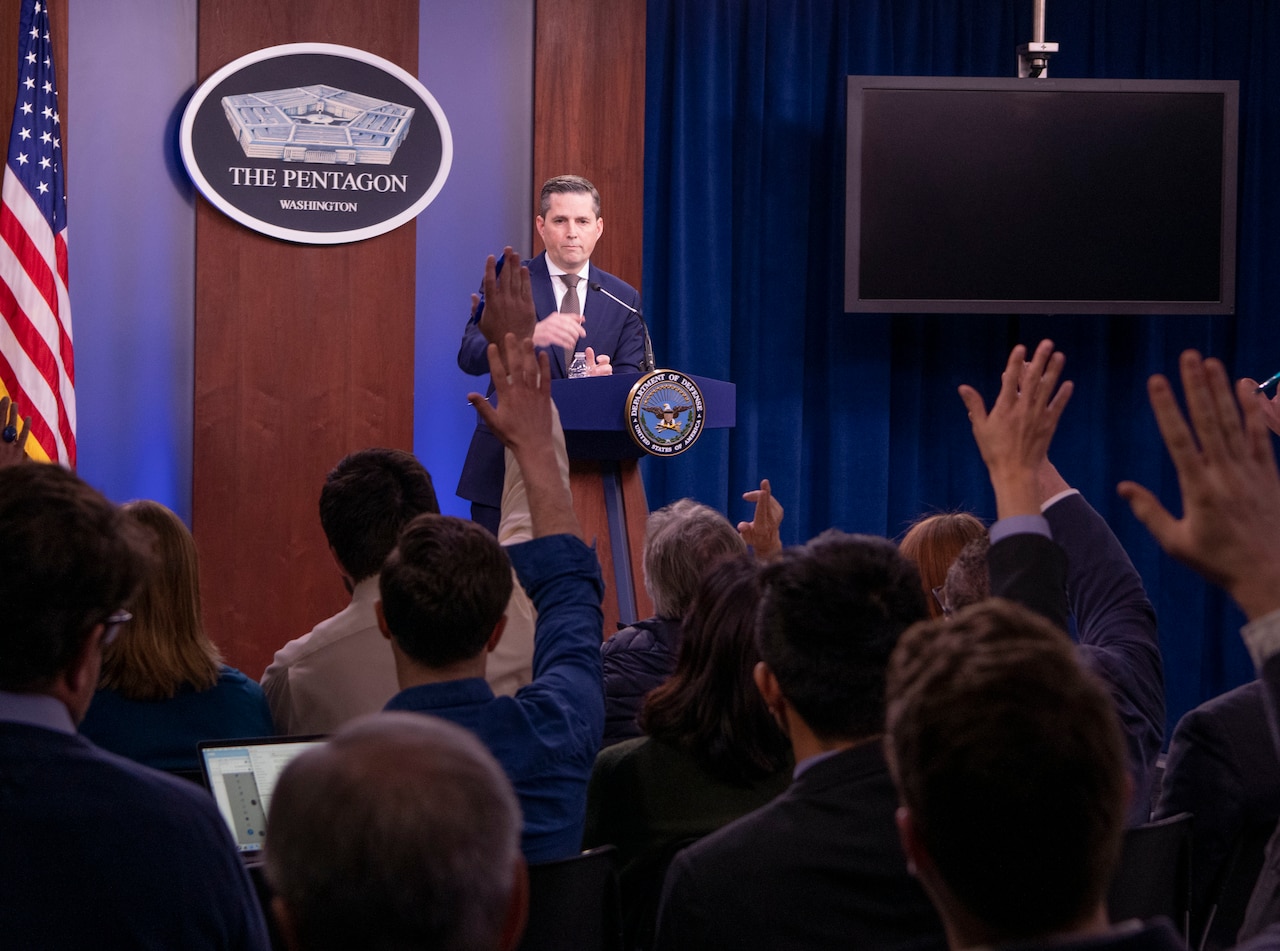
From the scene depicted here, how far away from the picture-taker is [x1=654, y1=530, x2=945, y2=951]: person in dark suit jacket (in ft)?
4.51

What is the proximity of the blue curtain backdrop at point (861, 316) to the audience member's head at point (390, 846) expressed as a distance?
507cm

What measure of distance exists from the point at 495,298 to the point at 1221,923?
1584mm

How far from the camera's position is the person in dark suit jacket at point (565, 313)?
4.55 metres

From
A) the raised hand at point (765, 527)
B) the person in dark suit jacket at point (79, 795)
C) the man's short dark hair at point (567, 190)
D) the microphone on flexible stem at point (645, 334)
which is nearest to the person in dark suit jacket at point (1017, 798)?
the person in dark suit jacket at point (79, 795)

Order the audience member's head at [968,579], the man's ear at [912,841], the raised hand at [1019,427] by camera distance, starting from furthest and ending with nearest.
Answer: the audience member's head at [968,579] → the raised hand at [1019,427] → the man's ear at [912,841]

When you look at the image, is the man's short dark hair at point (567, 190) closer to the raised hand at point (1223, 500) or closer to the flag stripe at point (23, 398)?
the flag stripe at point (23, 398)

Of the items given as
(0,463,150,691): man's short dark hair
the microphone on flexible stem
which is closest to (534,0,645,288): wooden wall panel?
the microphone on flexible stem

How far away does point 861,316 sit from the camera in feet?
20.4

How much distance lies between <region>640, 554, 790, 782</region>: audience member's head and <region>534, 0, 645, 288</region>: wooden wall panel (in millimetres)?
3846

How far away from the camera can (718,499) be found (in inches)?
237

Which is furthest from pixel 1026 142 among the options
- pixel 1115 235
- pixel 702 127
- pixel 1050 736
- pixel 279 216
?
pixel 1050 736

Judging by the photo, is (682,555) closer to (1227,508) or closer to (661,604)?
(661,604)

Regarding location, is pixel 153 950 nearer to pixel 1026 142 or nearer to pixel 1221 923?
pixel 1221 923

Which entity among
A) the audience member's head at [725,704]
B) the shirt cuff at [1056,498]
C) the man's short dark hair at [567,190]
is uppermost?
the man's short dark hair at [567,190]
